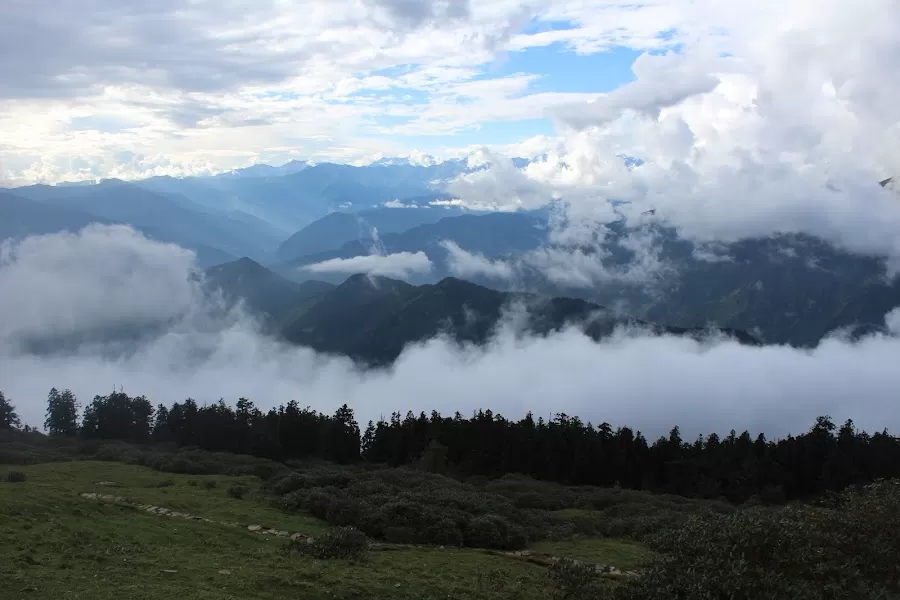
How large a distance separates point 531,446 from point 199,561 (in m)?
68.2

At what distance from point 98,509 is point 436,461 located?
59318mm

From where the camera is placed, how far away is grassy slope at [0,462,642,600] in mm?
23875

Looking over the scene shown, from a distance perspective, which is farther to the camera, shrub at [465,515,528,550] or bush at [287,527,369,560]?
shrub at [465,515,528,550]

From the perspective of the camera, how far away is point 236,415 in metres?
104

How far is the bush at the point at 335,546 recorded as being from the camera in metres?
31.7

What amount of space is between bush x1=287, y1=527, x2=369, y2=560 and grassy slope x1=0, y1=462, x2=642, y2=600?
2.88 ft

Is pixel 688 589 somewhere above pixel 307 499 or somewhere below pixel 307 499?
above

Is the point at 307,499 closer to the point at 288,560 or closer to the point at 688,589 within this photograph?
the point at 288,560

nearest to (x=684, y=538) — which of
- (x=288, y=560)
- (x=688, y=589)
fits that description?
(x=688, y=589)

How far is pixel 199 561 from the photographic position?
92.4 ft

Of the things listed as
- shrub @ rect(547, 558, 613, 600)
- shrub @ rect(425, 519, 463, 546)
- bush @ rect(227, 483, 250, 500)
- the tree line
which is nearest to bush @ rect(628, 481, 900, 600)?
shrub @ rect(547, 558, 613, 600)

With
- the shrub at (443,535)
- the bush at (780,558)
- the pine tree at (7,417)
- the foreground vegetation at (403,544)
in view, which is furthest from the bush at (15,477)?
the pine tree at (7,417)

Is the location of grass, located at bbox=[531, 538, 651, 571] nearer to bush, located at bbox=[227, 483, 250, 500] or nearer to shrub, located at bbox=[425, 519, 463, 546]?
shrub, located at bbox=[425, 519, 463, 546]

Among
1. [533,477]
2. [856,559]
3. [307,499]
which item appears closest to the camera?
[856,559]
